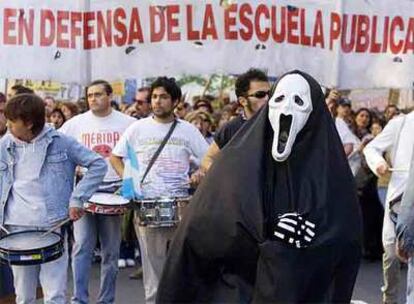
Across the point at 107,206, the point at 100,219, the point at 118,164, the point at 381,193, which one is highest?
the point at 118,164

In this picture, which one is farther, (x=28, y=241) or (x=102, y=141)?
(x=102, y=141)

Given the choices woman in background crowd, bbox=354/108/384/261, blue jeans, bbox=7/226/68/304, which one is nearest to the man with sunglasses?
blue jeans, bbox=7/226/68/304

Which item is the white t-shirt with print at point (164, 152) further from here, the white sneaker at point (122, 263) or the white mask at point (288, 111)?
the white sneaker at point (122, 263)

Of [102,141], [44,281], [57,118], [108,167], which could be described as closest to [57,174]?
[44,281]

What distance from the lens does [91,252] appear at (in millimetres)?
7324

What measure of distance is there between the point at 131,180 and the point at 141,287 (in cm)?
205

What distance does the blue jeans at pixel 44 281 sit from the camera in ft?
19.2

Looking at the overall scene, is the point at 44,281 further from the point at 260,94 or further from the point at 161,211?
the point at 260,94

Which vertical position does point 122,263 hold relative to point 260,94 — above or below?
below

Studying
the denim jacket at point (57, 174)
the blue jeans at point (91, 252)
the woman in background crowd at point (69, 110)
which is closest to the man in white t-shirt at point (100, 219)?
the blue jeans at point (91, 252)

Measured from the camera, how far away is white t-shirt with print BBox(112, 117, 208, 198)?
698 centimetres

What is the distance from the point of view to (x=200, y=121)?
1019 cm

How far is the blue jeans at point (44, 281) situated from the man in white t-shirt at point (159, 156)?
111 centimetres

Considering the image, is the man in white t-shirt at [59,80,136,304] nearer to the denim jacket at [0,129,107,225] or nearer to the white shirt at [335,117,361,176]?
the denim jacket at [0,129,107,225]
